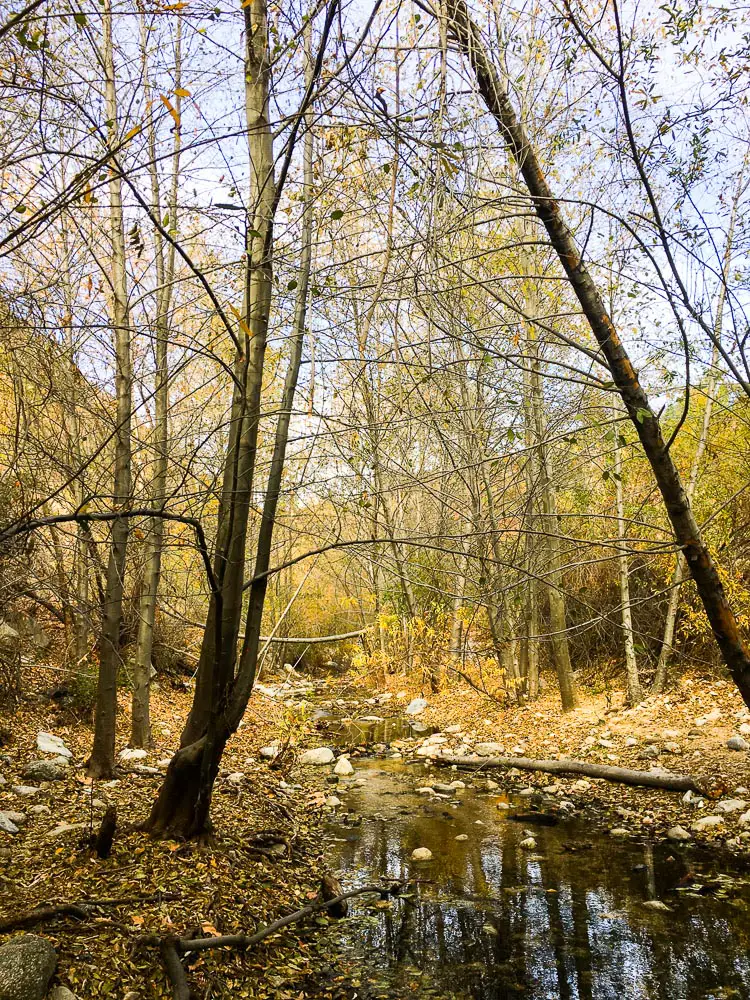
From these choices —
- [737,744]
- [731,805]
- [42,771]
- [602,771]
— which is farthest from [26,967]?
[737,744]

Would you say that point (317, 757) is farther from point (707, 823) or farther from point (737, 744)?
point (737, 744)

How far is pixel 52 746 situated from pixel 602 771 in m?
5.38

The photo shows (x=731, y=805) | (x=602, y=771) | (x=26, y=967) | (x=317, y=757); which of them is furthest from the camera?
(x=317, y=757)

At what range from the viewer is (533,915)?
4449mm

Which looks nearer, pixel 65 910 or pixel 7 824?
pixel 65 910

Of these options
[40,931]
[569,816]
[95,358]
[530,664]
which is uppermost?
[95,358]

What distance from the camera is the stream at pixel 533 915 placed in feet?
12.2

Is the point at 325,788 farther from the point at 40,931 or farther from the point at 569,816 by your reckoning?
the point at 40,931

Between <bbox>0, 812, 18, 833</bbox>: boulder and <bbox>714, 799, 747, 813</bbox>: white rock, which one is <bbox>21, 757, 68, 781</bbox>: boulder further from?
<bbox>714, 799, 747, 813</bbox>: white rock

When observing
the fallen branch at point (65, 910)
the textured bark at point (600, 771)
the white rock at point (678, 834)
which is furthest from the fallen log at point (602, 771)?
the fallen branch at point (65, 910)

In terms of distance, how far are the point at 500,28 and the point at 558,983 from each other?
480 cm

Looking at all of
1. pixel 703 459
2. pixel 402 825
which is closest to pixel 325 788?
pixel 402 825

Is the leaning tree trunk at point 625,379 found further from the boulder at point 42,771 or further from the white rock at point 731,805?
the boulder at point 42,771

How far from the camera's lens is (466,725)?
10266mm
